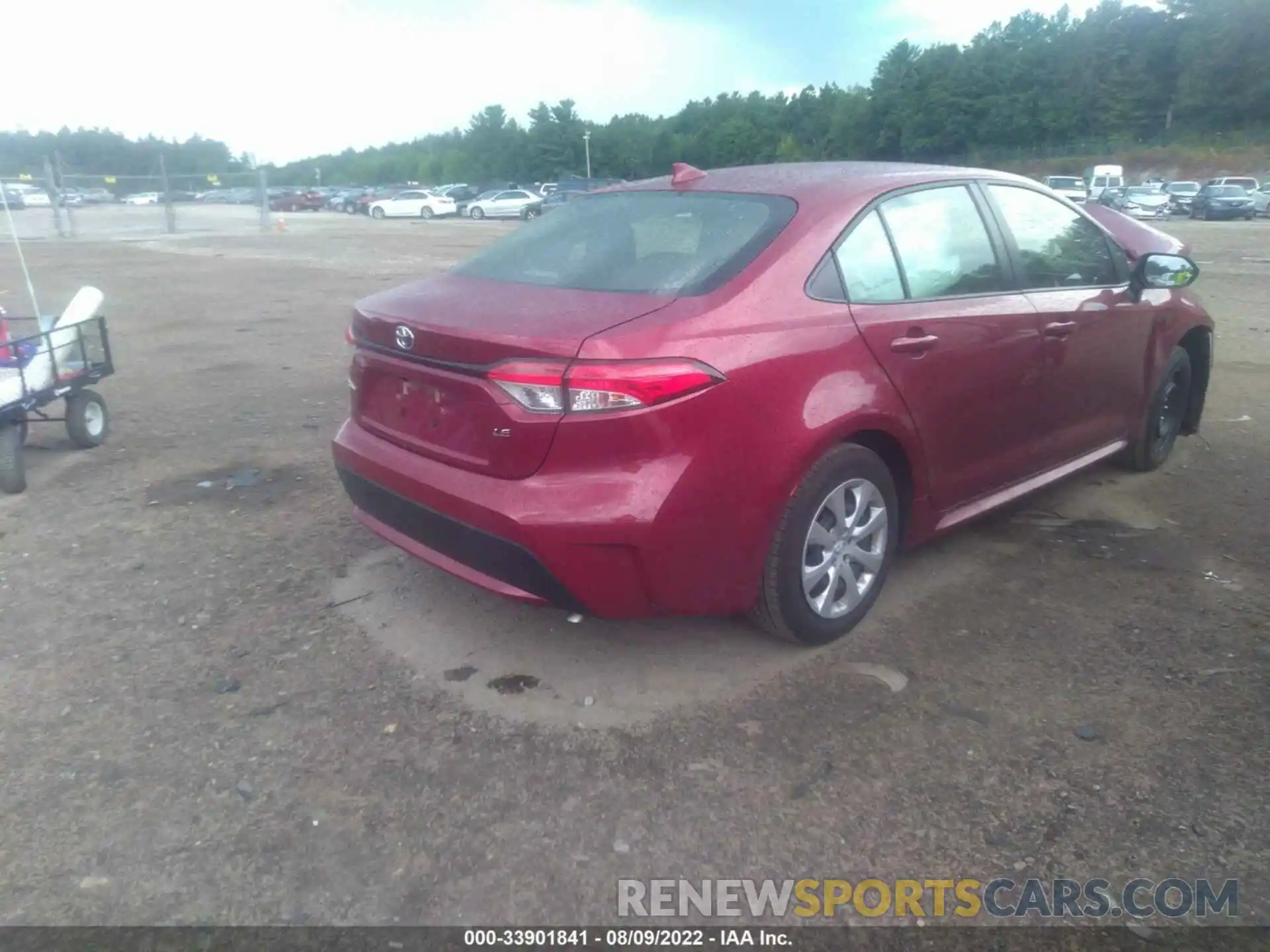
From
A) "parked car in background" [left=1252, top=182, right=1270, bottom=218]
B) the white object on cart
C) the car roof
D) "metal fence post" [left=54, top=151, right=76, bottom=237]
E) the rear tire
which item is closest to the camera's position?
the car roof

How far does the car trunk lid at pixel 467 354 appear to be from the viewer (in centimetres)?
304

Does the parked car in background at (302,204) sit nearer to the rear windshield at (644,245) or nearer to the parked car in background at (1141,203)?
the parked car in background at (1141,203)

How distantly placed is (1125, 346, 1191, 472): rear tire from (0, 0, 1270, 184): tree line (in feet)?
209

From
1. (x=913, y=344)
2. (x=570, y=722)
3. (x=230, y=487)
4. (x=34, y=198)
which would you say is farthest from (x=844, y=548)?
(x=34, y=198)

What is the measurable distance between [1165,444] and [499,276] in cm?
394

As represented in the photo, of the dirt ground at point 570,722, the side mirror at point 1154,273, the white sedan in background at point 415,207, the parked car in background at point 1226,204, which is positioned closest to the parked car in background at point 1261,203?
the parked car in background at point 1226,204

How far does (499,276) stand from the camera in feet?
12.3

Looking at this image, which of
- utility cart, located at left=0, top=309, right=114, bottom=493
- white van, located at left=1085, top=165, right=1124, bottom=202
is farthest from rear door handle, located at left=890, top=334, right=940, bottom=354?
white van, located at left=1085, top=165, right=1124, bottom=202

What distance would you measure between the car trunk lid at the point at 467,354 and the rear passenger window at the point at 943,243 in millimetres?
1140

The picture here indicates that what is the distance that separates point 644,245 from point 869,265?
0.80 meters

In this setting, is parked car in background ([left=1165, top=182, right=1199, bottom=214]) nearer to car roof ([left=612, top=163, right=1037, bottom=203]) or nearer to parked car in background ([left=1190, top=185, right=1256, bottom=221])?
parked car in background ([left=1190, top=185, right=1256, bottom=221])

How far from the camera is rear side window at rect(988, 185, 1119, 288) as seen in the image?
14.1 ft

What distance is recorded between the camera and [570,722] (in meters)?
3.24

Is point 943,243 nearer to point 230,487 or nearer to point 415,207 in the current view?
point 230,487
